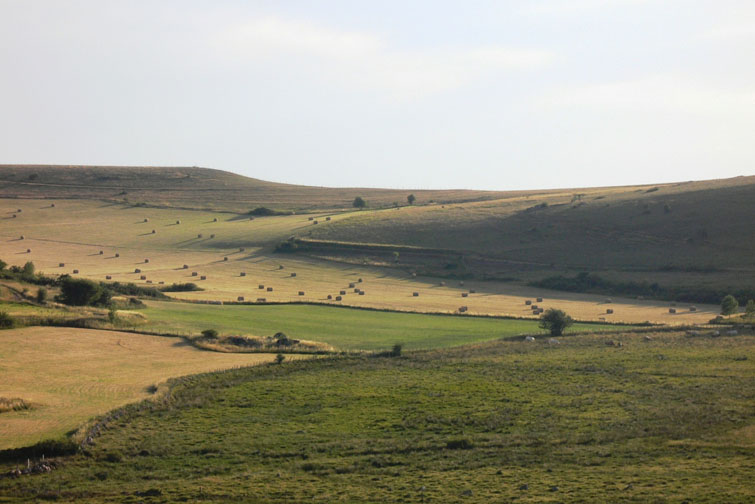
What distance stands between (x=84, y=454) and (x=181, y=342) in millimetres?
20937

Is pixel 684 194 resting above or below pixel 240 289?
above

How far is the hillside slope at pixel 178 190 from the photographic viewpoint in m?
134

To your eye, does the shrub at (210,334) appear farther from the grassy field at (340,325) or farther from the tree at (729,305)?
the tree at (729,305)

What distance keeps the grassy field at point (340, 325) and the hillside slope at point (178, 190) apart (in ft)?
224

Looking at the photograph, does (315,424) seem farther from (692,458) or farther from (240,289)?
(240,289)

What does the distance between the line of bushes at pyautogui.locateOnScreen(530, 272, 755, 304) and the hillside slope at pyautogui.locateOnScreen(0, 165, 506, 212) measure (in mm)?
57257

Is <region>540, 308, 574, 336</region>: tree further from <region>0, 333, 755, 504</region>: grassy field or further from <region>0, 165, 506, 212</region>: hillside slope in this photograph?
<region>0, 165, 506, 212</region>: hillside slope

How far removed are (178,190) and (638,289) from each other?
306 feet

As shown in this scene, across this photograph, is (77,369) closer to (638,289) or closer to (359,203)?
(638,289)

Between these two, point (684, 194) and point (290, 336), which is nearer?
point (290, 336)

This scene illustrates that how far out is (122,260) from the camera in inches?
3610

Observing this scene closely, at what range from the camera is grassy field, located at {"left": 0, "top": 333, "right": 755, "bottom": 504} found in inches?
1025

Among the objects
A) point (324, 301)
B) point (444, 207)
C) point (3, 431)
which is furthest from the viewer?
point (444, 207)

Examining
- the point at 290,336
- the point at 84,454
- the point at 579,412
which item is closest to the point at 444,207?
the point at 290,336
